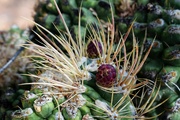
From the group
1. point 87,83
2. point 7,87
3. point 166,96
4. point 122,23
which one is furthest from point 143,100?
point 7,87

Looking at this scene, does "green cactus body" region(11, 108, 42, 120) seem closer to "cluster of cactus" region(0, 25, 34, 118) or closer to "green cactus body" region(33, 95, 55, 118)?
"green cactus body" region(33, 95, 55, 118)

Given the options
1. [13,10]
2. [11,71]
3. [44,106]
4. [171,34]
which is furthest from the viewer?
[13,10]

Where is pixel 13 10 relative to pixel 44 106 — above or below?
below

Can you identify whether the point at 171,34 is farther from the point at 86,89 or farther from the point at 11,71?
the point at 11,71

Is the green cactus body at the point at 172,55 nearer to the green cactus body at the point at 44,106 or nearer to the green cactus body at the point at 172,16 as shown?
the green cactus body at the point at 172,16

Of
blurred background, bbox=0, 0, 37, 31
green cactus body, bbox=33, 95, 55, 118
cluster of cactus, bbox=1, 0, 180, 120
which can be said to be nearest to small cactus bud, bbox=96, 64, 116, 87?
cluster of cactus, bbox=1, 0, 180, 120

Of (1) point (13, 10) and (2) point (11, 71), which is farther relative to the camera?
(1) point (13, 10)

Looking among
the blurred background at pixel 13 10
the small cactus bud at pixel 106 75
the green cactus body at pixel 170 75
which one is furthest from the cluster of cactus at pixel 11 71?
the blurred background at pixel 13 10

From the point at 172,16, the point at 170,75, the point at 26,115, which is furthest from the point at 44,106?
the point at 172,16
